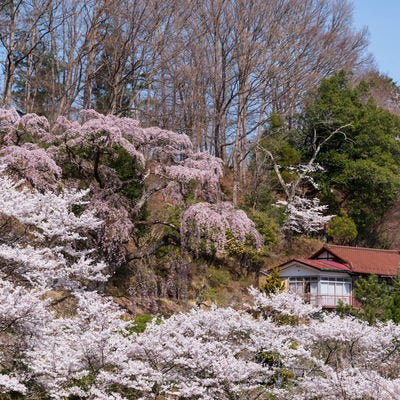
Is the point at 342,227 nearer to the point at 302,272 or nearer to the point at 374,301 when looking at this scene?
the point at 302,272

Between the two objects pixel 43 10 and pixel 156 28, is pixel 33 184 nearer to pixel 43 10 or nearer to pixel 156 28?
pixel 43 10

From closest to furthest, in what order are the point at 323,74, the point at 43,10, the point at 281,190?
the point at 43,10 → the point at 281,190 → the point at 323,74

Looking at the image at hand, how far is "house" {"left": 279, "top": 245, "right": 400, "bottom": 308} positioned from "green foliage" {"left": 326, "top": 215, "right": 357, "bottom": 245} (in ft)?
6.28

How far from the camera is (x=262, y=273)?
2080 centimetres

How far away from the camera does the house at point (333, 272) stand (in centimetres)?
2120

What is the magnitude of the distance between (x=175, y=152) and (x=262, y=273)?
831 centimetres

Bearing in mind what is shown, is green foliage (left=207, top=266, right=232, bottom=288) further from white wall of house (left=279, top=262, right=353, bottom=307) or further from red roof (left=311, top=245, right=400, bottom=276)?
red roof (left=311, top=245, right=400, bottom=276)

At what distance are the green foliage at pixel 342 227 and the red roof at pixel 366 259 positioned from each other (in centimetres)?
178

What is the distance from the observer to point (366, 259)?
867 inches

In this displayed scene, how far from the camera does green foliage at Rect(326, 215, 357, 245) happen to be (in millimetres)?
24250

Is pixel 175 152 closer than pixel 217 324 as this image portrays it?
No

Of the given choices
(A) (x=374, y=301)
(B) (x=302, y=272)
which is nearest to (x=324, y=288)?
(B) (x=302, y=272)

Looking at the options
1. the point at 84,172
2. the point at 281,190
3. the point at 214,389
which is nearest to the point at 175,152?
the point at 84,172

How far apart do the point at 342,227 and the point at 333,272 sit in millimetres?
3524
